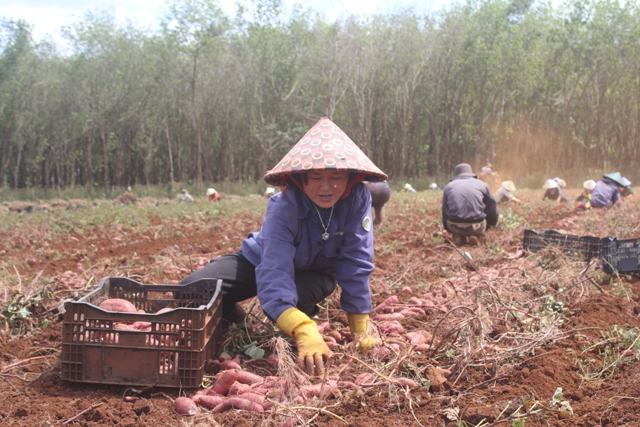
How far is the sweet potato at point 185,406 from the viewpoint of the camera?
248 cm

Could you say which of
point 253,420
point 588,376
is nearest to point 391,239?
point 588,376

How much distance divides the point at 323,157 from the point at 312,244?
0.53m

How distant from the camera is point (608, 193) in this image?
33.7ft

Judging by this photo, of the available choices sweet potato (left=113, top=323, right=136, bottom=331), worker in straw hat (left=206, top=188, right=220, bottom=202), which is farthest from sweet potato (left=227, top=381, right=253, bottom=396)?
worker in straw hat (left=206, top=188, right=220, bottom=202)

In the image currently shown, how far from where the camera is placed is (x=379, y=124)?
108 feet

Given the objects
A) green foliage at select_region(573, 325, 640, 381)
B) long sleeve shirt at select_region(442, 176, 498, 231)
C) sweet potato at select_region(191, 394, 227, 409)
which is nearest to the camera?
sweet potato at select_region(191, 394, 227, 409)

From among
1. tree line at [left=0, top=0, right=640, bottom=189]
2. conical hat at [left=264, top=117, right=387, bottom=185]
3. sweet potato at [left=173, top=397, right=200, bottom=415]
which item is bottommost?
sweet potato at [left=173, top=397, right=200, bottom=415]

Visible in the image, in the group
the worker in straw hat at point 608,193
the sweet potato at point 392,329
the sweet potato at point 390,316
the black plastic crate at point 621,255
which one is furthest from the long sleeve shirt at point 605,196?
the sweet potato at point 392,329

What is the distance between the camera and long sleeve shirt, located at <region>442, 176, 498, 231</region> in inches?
274

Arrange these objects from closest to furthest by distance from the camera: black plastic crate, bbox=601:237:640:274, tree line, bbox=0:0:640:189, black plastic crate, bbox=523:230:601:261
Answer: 1. black plastic crate, bbox=601:237:640:274
2. black plastic crate, bbox=523:230:601:261
3. tree line, bbox=0:0:640:189

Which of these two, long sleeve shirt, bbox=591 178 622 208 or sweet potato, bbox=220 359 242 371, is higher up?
long sleeve shirt, bbox=591 178 622 208

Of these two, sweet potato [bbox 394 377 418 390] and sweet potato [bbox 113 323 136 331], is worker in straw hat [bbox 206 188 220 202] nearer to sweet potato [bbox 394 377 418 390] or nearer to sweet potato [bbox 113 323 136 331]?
sweet potato [bbox 113 323 136 331]

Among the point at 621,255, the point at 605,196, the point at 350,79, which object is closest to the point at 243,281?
the point at 621,255

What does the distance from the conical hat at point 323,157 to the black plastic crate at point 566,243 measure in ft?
9.09
